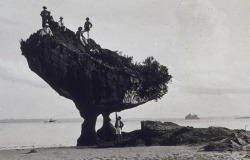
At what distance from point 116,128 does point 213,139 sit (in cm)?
955

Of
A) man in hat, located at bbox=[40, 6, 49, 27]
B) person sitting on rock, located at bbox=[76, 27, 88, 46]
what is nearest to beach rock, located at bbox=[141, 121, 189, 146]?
person sitting on rock, located at bbox=[76, 27, 88, 46]

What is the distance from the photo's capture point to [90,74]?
32.3 m

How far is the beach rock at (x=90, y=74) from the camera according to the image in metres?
31.3

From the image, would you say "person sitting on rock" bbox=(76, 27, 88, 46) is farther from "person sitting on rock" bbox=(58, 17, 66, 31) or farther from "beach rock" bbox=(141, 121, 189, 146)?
"beach rock" bbox=(141, 121, 189, 146)

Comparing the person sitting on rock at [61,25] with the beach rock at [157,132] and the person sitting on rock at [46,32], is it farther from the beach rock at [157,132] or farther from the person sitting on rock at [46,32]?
the beach rock at [157,132]

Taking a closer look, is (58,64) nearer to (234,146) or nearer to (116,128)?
(116,128)

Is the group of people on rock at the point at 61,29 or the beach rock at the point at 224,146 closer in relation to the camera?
the beach rock at the point at 224,146

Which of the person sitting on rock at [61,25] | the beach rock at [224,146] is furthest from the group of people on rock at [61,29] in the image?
the beach rock at [224,146]

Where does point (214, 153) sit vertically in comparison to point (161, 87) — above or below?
below

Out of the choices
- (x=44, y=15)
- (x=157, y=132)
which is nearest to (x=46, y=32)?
(x=44, y=15)

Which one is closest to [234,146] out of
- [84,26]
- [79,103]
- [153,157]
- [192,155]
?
[192,155]

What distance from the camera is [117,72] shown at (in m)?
33.2

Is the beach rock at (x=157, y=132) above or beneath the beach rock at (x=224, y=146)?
above

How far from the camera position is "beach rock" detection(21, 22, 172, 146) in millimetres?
31266
